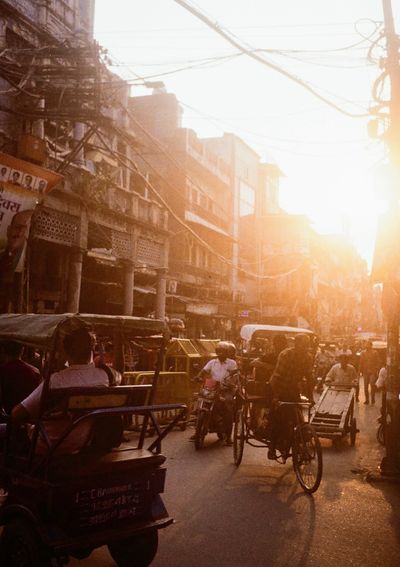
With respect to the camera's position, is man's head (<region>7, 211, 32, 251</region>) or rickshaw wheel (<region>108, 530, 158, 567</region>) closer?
rickshaw wheel (<region>108, 530, 158, 567</region>)

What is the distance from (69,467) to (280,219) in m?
47.3

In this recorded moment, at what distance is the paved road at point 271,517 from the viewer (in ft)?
15.7

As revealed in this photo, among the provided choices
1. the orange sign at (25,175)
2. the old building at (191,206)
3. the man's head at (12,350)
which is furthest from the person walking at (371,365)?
the man's head at (12,350)

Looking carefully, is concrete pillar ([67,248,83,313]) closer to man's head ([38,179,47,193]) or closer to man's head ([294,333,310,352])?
man's head ([38,179,47,193])

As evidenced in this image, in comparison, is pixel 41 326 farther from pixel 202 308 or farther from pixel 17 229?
pixel 202 308

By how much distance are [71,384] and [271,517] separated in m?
2.84

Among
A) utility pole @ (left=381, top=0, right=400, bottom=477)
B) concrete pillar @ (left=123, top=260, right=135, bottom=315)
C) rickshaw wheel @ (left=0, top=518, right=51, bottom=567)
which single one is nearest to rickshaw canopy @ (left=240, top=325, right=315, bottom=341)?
concrete pillar @ (left=123, top=260, right=135, bottom=315)

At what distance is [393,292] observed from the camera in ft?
28.5

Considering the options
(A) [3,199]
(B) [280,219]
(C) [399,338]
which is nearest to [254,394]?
(C) [399,338]

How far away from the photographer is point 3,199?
1199 centimetres

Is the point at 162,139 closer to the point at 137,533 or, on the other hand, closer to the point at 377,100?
the point at 377,100

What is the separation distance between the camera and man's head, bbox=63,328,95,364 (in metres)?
4.56

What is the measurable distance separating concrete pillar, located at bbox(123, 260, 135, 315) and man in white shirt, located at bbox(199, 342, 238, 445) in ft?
31.3

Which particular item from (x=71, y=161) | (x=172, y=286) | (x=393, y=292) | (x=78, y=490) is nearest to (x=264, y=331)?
(x=172, y=286)
